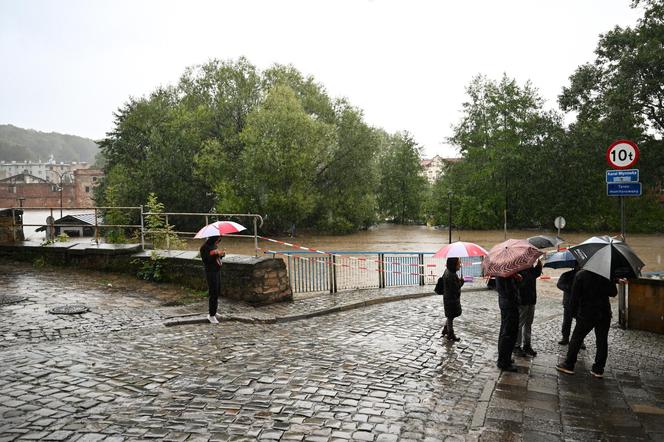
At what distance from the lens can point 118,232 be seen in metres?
14.6

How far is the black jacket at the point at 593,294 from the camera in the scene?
621 centimetres

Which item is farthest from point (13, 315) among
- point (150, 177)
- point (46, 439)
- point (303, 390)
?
point (150, 177)

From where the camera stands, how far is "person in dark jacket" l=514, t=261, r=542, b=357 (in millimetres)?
7203

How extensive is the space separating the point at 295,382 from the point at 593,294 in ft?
12.9

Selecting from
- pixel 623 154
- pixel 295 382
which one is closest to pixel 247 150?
pixel 623 154

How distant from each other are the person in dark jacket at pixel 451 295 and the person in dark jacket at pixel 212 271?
399cm

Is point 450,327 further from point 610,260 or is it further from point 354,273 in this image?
point 354,273

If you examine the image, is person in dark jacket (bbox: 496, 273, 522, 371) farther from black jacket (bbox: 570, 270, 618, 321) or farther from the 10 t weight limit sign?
the 10 t weight limit sign

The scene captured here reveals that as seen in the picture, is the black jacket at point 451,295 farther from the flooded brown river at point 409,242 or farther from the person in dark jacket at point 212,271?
the flooded brown river at point 409,242

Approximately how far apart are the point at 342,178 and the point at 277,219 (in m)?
8.06

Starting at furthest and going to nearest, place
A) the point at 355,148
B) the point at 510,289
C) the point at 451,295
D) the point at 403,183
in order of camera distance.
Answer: the point at 403,183
the point at 355,148
the point at 451,295
the point at 510,289

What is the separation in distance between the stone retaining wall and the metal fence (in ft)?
2.92

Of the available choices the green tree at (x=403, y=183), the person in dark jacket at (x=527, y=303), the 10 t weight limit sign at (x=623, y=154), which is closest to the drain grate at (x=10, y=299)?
the person in dark jacket at (x=527, y=303)

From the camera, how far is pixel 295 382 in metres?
5.69
